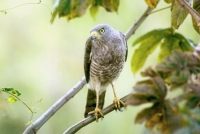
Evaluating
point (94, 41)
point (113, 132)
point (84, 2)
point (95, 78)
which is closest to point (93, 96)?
point (95, 78)

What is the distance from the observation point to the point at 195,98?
789 mm

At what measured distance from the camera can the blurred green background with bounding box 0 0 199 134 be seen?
396 cm

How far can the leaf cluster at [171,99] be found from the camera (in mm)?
760

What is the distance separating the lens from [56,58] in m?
4.29

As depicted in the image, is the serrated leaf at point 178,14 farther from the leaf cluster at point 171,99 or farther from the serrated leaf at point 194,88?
the serrated leaf at point 194,88

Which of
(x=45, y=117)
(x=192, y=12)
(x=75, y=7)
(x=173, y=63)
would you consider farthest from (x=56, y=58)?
(x=173, y=63)

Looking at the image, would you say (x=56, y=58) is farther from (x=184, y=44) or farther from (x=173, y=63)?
(x=173, y=63)

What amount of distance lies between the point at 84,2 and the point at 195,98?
0.93 metres

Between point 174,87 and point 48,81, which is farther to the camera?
point 48,81

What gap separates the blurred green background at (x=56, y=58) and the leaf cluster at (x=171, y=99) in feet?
10.1

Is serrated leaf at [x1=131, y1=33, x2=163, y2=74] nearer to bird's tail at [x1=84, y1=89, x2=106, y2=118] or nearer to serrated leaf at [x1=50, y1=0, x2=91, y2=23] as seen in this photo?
serrated leaf at [x1=50, y1=0, x2=91, y2=23]

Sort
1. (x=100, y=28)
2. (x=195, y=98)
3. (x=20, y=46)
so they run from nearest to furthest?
(x=195, y=98) < (x=100, y=28) < (x=20, y=46)

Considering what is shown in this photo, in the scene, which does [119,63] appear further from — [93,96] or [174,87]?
[174,87]

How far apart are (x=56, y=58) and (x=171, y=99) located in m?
3.56
